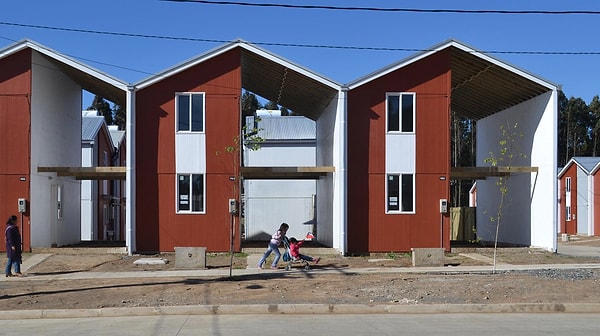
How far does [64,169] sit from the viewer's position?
25656 millimetres

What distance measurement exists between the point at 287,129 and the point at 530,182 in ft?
54.6

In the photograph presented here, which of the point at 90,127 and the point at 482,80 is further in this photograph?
the point at 90,127

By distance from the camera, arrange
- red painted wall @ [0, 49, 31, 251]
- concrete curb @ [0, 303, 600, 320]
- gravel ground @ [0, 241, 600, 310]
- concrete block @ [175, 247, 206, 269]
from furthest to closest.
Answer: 1. red painted wall @ [0, 49, 31, 251]
2. concrete block @ [175, 247, 206, 269]
3. gravel ground @ [0, 241, 600, 310]
4. concrete curb @ [0, 303, 600, 320]

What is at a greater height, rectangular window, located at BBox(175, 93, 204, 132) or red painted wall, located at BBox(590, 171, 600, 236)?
rectangular window, located at BBox(175, 93, 204, 132)

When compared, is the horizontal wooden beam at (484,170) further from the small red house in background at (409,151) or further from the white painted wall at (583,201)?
the white painted wall at (583,201)

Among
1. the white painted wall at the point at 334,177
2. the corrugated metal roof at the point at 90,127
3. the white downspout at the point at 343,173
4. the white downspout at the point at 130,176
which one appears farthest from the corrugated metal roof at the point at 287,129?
the white downspout at the point at 130,176

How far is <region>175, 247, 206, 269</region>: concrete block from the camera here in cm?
2075

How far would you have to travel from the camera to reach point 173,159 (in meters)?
25.2

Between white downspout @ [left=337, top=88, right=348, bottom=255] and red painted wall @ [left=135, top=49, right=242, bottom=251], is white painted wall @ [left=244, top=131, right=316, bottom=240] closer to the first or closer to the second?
red painted wall @ [left=135, top=49, right=242, bottom=251]

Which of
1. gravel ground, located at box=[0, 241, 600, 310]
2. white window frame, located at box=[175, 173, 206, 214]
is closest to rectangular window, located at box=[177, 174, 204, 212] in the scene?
white window frame, located at box=[175, 173, 206, 214]

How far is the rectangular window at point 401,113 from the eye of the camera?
25.7 m

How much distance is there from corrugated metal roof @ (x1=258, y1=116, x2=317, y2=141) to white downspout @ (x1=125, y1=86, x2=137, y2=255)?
1351 centimetres

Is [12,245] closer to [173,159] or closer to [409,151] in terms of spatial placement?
[173,159]

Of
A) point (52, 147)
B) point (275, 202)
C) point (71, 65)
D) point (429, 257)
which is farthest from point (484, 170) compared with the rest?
point (52, 147)
